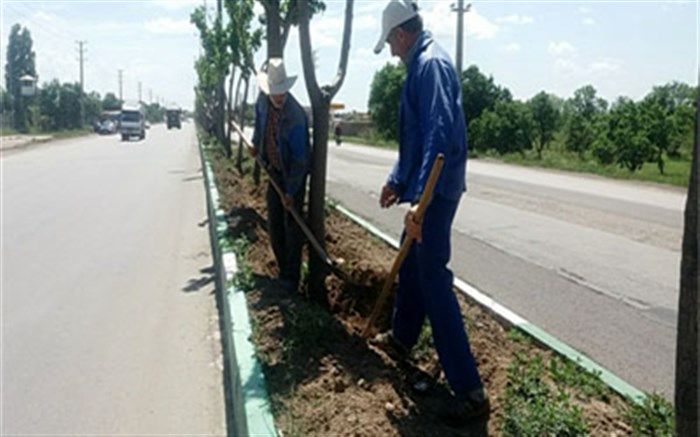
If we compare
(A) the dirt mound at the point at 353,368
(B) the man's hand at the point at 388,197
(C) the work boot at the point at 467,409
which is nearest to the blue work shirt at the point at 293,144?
(A) the dirt mound at the point at 353,368

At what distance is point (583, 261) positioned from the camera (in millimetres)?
8336

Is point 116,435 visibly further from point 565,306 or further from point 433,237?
point 565,306

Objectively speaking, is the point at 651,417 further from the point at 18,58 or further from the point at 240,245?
the point at 18,58

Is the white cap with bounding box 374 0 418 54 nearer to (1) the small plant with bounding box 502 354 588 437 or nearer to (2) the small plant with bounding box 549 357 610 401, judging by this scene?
(1) the small plant with bounding box 502 354 588 437

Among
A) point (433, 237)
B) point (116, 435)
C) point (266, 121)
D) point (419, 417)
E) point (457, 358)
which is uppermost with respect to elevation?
point (266, 121)

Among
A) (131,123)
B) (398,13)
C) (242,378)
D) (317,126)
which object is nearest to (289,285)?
(317,126)

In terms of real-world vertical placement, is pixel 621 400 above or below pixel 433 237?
below

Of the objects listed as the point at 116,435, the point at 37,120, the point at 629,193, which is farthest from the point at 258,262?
the point at 37,120

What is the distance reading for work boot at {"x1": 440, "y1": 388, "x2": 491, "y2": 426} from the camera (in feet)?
10.3

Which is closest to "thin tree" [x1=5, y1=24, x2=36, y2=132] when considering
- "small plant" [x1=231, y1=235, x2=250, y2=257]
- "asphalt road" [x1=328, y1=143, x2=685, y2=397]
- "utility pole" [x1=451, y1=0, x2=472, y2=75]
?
"utility pole" [x1=451, y1=0, x2=472, y2=75]

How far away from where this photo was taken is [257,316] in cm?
470

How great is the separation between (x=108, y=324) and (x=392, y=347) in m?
2.96

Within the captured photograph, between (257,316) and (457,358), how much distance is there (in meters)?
1.87

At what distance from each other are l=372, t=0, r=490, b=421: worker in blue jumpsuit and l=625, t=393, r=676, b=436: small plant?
69 centimetres
